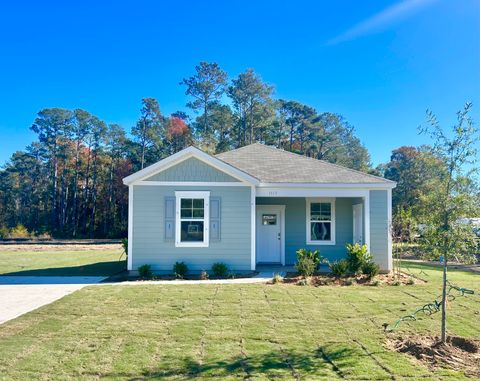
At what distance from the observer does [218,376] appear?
424cm

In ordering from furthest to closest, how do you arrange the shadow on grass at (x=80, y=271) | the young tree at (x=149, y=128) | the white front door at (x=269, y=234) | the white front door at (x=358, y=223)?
the young tree at (x=149, y=128) → the white front door at (x=269, y=234) → the white front door at (x=358, y=223) → the shadow on grass at (x=80, y=271)

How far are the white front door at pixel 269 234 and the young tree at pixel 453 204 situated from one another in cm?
883

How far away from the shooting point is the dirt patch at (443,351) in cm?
462

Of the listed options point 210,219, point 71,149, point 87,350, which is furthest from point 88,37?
point 71,149

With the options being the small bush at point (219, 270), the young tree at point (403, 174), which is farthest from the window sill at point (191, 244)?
the young tree at point (403, 174)

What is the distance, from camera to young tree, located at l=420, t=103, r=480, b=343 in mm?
5137

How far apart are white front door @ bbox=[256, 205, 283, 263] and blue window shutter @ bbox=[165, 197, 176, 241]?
3700 mm

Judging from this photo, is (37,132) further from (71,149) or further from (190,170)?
(190,170)

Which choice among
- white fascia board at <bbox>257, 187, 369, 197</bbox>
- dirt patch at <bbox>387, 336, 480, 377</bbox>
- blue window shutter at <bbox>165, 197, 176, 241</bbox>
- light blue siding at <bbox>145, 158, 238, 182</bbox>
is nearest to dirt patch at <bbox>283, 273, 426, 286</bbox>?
white fascia board at <bbox>257, 187, 369, 197</bbox>

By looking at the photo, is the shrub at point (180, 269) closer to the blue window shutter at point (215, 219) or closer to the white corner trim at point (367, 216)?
the blue window shutter at point (215, 219)

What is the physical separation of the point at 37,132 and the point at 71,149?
4885mm

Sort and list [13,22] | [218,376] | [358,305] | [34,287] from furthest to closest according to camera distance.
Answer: [13,22]
[34,287]
[358,305]
[218,376]

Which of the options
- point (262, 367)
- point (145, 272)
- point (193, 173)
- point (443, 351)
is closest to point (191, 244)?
point (145, 272)

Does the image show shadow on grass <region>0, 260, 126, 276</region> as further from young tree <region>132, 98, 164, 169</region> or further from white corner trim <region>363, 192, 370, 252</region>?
young tree <region>132, 98, 164, 169</region>
